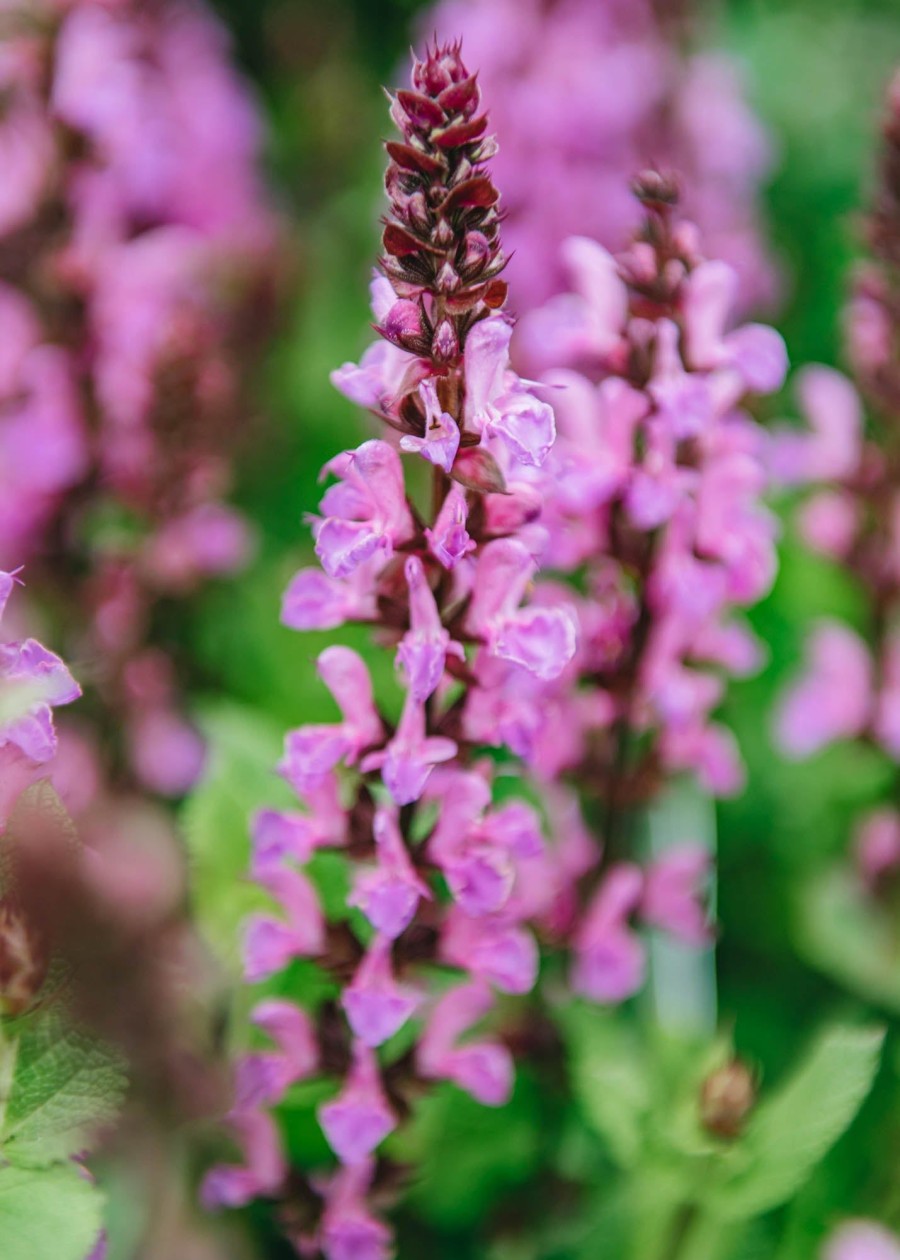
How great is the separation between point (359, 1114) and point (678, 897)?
334 mm

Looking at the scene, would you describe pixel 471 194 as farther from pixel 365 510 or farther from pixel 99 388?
pixel 99 388

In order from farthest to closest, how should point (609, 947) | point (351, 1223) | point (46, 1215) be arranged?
point (609, 947) → point (351, 1223) → point (46, 1215)

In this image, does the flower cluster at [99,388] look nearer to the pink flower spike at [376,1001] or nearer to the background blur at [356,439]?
the background blur at [356,439]

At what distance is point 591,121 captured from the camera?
173cm

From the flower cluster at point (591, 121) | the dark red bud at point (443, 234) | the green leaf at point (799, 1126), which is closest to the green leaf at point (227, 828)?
the green leaf at point (799, 1126)

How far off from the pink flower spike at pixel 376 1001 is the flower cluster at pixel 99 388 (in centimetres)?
50

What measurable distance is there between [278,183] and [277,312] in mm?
791

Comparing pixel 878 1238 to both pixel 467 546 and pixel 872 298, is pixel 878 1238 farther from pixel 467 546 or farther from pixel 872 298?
pixel 872 298

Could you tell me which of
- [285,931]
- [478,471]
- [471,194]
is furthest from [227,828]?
[471,194]

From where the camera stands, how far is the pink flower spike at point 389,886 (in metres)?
0.70

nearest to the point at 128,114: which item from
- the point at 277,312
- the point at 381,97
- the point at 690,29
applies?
the point at 277,312

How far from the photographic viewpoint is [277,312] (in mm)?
1763

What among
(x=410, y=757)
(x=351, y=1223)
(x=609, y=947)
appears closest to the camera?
(x=410, y=757)

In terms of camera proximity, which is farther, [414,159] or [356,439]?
[356,439]
